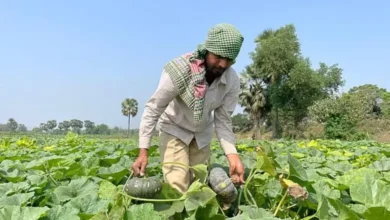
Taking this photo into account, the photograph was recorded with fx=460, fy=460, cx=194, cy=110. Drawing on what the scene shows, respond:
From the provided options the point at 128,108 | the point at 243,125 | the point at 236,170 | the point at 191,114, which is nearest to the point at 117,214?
the point at 236,170

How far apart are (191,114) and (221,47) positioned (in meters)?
0.57

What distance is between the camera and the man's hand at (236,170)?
2.61 m

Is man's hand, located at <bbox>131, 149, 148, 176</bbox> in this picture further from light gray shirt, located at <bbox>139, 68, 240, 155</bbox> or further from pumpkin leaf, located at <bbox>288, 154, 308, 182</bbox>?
pumpkin leaf, located at <bbox>288, 154, 308, 182</bbox>

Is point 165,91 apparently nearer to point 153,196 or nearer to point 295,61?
point 153,196

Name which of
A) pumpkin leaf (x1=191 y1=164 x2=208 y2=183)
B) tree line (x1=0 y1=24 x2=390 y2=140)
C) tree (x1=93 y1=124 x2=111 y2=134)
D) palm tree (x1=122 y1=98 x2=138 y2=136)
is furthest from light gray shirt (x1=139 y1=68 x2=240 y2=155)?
tree (x1=93 y1=124 x2=111 y2=134)

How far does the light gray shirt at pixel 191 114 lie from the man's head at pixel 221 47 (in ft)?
0.57

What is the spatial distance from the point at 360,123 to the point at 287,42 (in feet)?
43.9

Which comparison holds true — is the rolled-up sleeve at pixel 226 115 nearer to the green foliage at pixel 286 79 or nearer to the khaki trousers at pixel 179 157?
the khaki trousers at pixel 179 157

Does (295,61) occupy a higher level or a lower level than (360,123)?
higher

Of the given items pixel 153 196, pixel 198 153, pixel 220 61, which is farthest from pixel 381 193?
pixel 198 153

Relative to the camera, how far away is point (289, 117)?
40688 mm

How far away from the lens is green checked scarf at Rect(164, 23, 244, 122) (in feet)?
8.72

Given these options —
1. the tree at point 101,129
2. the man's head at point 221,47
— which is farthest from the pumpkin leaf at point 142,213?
the tree at point 101,129

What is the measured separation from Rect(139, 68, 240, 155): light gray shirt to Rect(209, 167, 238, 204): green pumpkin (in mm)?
556
